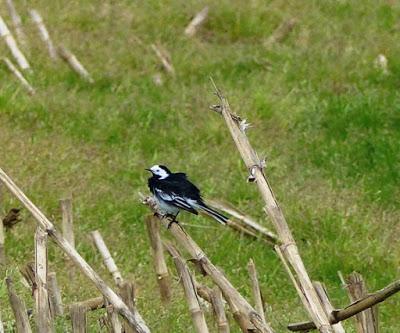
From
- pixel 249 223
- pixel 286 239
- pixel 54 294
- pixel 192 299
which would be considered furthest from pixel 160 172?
pixel 286 239

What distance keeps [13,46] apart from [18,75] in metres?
0.58

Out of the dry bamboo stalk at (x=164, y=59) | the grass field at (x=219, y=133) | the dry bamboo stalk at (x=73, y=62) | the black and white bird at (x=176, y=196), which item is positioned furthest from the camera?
the dry bamboo stalk at (x=164, y=59)

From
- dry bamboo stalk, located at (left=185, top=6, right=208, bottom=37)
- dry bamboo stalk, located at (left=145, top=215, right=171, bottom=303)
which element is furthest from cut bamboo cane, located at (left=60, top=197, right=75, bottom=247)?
dry bamboo stalk, located at (left=185, top=6, right=208, bottom=37)

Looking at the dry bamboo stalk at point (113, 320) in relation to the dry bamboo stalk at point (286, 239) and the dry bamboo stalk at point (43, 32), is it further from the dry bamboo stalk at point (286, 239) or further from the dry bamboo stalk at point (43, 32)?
the dry bamboo stalk at point (43, 32)

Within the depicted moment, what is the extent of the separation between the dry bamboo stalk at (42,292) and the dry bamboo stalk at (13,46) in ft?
20.3

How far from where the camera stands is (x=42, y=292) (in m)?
4.86

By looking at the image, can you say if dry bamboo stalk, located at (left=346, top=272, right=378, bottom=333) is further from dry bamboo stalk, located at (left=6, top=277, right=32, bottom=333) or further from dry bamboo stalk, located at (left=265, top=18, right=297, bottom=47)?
A: dry bamboo stalk, located at (left=265, top=18, right=297, bottom=47)

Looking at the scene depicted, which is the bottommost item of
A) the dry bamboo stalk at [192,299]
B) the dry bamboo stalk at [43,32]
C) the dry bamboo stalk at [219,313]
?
the dry bamboo stalk at [43,32]

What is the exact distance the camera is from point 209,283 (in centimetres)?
767

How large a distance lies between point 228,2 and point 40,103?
3.20 meters

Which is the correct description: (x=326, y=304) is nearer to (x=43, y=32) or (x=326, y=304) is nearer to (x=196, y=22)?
(x=43, y=32)

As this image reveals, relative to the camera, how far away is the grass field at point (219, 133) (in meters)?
8.04

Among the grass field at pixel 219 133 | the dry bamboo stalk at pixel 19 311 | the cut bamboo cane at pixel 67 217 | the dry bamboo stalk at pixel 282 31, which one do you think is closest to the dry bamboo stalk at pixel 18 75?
the grass field at pixel 219 133

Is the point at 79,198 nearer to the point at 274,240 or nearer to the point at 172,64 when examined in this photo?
the point at 274,240
